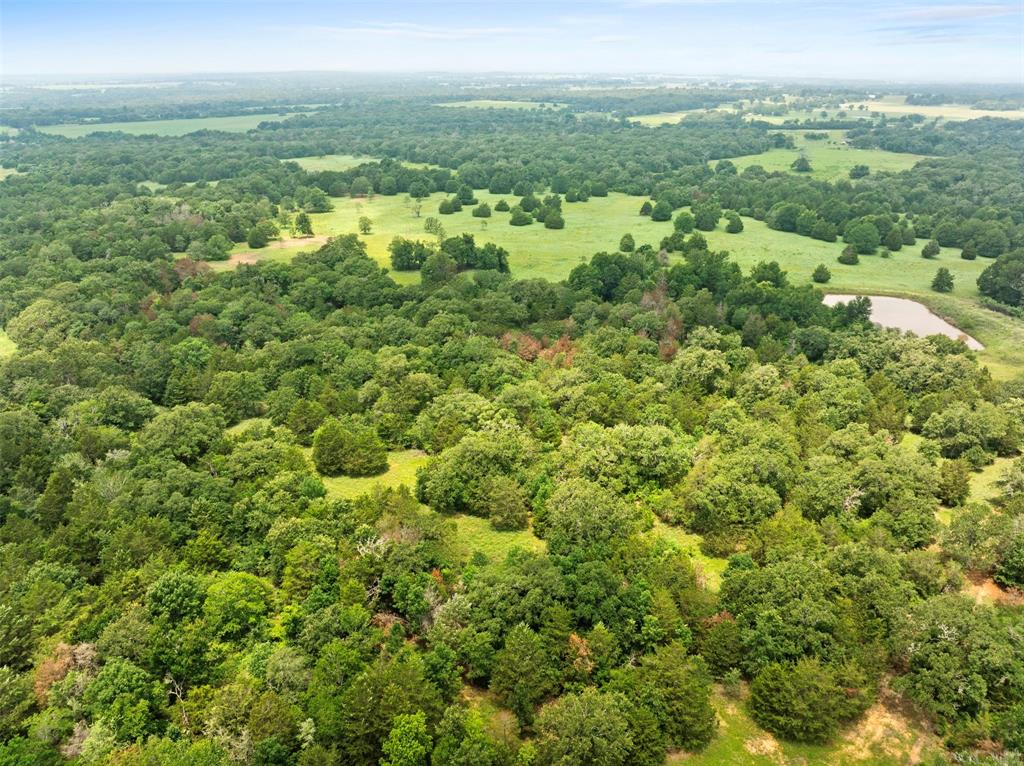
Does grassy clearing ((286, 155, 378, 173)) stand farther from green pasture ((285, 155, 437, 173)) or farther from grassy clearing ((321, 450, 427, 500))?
grassy clearing ((321, 450, 427, 500))

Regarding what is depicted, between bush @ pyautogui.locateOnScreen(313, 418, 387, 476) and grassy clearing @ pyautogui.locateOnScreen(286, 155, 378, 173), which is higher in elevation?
grassy clearing @ pyautogui.locateOnScreen(286, 155, 378, 173)

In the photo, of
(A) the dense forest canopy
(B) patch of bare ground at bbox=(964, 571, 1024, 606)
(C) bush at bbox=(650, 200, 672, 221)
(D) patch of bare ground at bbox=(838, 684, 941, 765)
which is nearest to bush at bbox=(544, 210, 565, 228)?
(C) bush at bbox=(650, 200, 672, 221)

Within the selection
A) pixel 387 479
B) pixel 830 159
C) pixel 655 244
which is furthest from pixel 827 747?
pixel 830 159

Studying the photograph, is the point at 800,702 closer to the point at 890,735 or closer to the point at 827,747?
the point at 827,747

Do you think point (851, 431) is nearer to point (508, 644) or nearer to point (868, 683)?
point (868, 683)

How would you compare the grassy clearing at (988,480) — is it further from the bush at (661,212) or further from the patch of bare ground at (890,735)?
the bush at (661,212)

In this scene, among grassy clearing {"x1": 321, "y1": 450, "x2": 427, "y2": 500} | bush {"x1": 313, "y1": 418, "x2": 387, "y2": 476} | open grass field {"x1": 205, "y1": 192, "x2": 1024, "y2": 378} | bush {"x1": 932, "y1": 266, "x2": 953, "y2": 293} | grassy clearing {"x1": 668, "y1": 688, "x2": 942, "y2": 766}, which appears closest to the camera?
grassy clearing {"x1": 668, "y1": 688, "x2": 942, "y2": 766}
